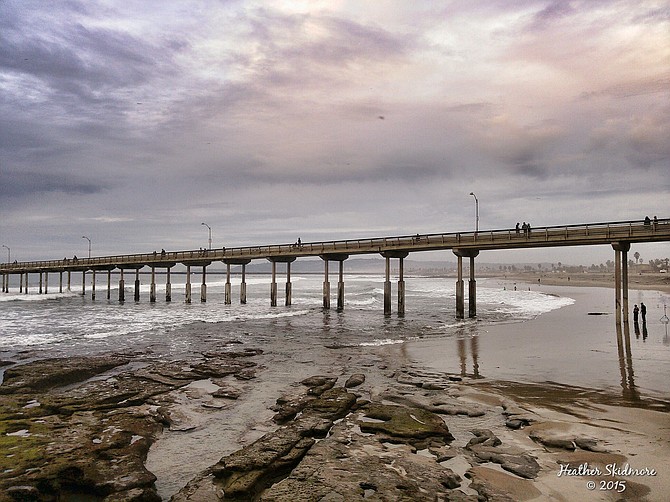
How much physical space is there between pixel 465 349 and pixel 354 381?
8105mm

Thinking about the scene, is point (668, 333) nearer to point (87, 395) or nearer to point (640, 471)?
point (640, 471)

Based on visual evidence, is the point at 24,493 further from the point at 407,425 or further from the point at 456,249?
the point at 456,249

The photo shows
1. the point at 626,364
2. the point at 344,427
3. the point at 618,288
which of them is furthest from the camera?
the point at 618,288

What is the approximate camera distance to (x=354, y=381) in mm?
14297

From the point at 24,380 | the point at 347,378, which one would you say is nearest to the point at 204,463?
the point at 347,378

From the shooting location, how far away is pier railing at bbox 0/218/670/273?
26359 millimetres

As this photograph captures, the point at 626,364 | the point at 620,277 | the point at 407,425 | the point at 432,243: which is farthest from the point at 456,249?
the point at 407,425

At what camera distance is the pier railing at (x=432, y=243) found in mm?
26359

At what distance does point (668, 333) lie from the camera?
24.0 m

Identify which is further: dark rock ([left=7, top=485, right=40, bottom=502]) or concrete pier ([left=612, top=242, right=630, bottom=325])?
concrete pier ([left=612, top=242, right=630, bottom=325])

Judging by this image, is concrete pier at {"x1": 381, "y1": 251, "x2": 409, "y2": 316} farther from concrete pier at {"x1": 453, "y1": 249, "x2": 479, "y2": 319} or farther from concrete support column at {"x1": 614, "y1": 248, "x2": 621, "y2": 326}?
concrete support column at {"x1": 614, "y1": 248, "x2": 621, "y2": 326}

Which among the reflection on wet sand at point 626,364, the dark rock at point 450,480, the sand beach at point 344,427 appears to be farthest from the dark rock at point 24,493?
the reflection on wet sand at point 626,364

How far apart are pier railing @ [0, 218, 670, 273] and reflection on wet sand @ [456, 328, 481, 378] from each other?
849 cm

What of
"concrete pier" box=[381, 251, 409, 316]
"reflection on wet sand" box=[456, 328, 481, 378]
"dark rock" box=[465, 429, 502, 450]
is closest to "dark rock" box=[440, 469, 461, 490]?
"dark rock" box=[465, 429, 502, 450]
